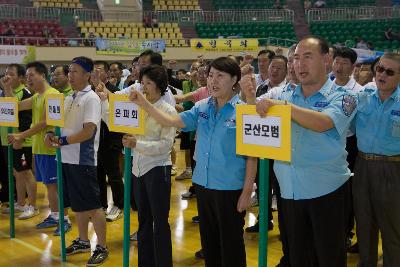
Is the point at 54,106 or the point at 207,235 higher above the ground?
the point at 54,106

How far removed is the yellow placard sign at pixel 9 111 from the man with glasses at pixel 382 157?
9.88ft

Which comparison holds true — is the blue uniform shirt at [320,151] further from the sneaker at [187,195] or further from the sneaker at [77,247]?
the sneaker at [187,195]

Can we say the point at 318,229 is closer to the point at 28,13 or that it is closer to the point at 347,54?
the point at 347,54

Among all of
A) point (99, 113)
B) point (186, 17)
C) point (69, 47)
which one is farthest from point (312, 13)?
point (99, 113)

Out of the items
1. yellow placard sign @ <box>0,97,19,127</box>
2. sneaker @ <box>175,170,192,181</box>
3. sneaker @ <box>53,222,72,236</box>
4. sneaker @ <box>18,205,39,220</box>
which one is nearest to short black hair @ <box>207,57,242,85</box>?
yellow placard sign @ <box>0,97,19,127</box>

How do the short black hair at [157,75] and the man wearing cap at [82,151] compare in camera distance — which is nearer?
the short black hair at [157,75]

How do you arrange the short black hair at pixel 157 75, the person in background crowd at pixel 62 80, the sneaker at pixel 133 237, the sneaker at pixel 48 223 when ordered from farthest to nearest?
the sneaker at pixel 48 223, the person in background crowd at pixel 62 80, the sneaker at pixel 133 237, the short black hair at pixel 157 75

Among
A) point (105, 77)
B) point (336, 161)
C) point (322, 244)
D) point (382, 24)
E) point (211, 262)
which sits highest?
point (382, 24)

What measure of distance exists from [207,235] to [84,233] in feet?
5.67

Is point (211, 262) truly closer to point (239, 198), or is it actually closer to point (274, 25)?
point (239, 198)

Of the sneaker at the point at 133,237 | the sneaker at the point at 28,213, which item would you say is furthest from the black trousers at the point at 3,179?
the sneaker at the point at 133,237

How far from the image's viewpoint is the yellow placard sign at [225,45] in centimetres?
1622

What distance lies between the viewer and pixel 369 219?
118 inches

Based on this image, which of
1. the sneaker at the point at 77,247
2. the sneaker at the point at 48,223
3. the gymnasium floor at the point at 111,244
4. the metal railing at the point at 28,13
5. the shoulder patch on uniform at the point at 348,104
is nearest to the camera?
the shoulder patch on uniform at the point at 348,104
